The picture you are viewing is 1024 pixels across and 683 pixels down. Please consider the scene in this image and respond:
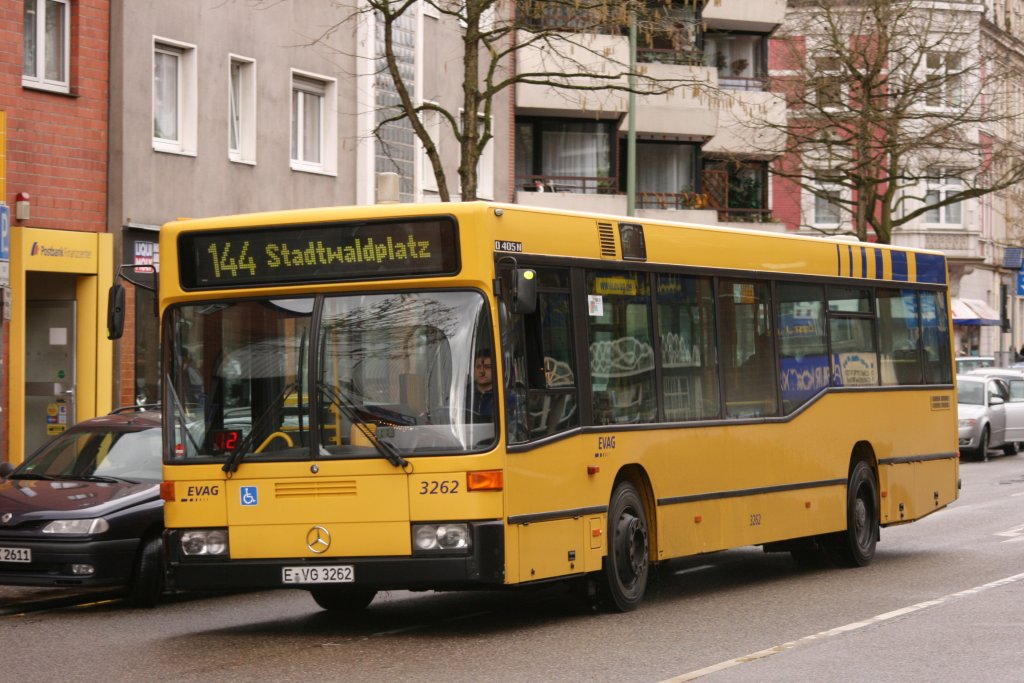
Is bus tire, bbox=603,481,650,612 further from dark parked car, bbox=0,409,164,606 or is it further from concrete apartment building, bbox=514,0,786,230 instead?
concrete apartment building, bbox=514,0,786,230

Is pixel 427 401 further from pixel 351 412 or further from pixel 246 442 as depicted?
pixel 246 442

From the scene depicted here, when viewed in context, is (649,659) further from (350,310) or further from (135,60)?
(135,60)

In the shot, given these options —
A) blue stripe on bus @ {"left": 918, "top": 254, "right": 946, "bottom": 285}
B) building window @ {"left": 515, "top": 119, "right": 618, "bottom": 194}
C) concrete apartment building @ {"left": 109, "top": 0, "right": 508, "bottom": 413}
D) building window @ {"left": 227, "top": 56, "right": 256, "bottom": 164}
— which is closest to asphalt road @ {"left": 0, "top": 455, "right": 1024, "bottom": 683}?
blue stripe on bus @ {"left": 918, "top": 254, "right": 946, "bottom": 285}

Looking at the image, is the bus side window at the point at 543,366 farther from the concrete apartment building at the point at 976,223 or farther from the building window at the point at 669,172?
the concrete apartment building at the point at 976,223

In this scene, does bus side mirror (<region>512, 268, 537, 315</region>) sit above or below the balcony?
below

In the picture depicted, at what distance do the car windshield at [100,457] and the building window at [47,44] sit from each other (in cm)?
943

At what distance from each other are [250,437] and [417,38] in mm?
22431

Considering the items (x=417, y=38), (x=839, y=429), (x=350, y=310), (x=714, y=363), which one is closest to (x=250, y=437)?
(x=350, y=310)

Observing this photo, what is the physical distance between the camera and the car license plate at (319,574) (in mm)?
11719

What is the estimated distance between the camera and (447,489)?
1155 centimetres

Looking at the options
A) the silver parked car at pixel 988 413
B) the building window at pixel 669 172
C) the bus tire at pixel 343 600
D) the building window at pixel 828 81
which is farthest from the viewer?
the building window at pixel 669 172

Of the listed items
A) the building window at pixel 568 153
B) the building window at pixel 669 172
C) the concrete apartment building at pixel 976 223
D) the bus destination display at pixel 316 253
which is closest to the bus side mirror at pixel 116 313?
the bus destination display at pixel 316 253

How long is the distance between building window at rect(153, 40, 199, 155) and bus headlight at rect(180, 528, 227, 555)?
15022 millimetres

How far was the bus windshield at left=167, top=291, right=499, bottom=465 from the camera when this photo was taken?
1163 centimetres
